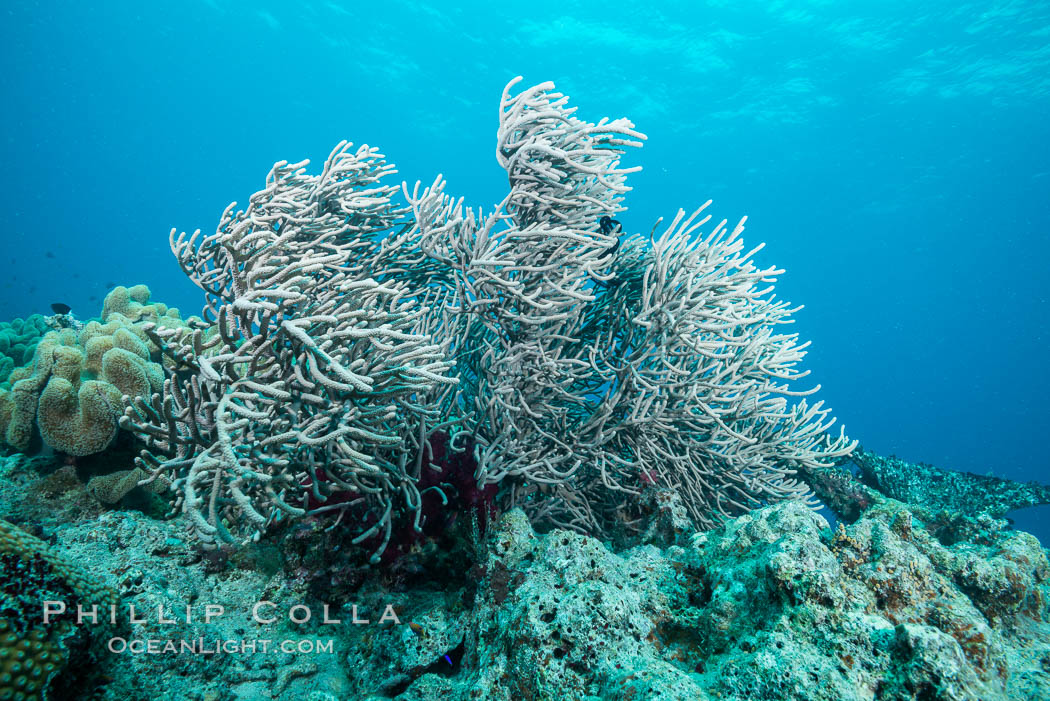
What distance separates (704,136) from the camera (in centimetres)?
5694

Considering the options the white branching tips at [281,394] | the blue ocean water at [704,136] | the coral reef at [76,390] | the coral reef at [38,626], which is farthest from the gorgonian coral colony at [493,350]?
the blue ocean water at [704,136]

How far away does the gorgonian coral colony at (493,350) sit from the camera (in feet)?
8.30

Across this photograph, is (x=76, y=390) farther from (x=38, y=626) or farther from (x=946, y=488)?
(x=946, y=488)

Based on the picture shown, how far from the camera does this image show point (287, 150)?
101938 mm

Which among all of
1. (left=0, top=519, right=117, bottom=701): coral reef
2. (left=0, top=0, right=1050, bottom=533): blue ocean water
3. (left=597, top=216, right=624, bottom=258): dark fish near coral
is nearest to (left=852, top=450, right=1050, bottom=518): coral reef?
(left=597, top=216, right=624, bottom=258): dark fish near coral

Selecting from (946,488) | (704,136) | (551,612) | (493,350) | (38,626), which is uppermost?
(704,136)

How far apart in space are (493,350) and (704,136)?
211 ft

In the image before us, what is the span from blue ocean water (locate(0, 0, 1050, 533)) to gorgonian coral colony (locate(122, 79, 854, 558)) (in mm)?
43499

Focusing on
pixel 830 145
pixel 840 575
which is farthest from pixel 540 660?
pixel 830 145

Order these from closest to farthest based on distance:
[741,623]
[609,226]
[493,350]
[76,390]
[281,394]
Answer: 1. [741,623]
2. [281,394]
3. [76,390]
4. [493,350]
5. [609,226]

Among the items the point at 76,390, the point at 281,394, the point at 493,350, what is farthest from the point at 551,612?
the point at 76,390

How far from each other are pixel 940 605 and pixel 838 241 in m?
87.1

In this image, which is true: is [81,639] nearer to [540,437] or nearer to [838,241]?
[540,437]

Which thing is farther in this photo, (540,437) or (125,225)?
(125,225)
